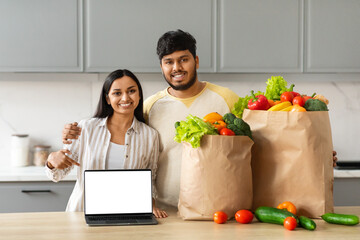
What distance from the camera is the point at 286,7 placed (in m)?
3.05

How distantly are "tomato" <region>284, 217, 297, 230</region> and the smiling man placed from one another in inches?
26.5

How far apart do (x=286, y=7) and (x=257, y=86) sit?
0.65 m

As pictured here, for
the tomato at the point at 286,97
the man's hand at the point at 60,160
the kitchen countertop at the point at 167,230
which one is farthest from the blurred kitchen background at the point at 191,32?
the tomato at the point at 286,97

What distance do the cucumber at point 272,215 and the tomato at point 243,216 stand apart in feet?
0.11

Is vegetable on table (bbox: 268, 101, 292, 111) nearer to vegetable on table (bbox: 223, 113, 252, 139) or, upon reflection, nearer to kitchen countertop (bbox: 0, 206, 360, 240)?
vegetable on table (bbox: 223, 113, 252, 139)

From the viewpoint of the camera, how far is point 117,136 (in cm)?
192

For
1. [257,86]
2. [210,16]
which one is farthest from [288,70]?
[210,16]

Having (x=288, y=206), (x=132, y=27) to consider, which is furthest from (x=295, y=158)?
(x=132, y=27)

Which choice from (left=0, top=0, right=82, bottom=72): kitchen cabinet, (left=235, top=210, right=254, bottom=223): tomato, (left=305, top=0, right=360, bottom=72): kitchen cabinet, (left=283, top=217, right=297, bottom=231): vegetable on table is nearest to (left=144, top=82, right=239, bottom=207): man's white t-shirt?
(left=235, top=210, right=254, bottom=223): tomato

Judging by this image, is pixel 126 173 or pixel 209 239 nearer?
pixel 209 239

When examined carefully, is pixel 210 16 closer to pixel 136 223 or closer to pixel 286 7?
pixel 286 7

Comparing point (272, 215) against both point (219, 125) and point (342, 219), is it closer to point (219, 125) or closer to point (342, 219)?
point (342, 219)

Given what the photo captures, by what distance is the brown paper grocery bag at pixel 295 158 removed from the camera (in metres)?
1.41

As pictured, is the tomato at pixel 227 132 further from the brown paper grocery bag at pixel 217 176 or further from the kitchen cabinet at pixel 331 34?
the kitchen cabinet at pixel 331 34
